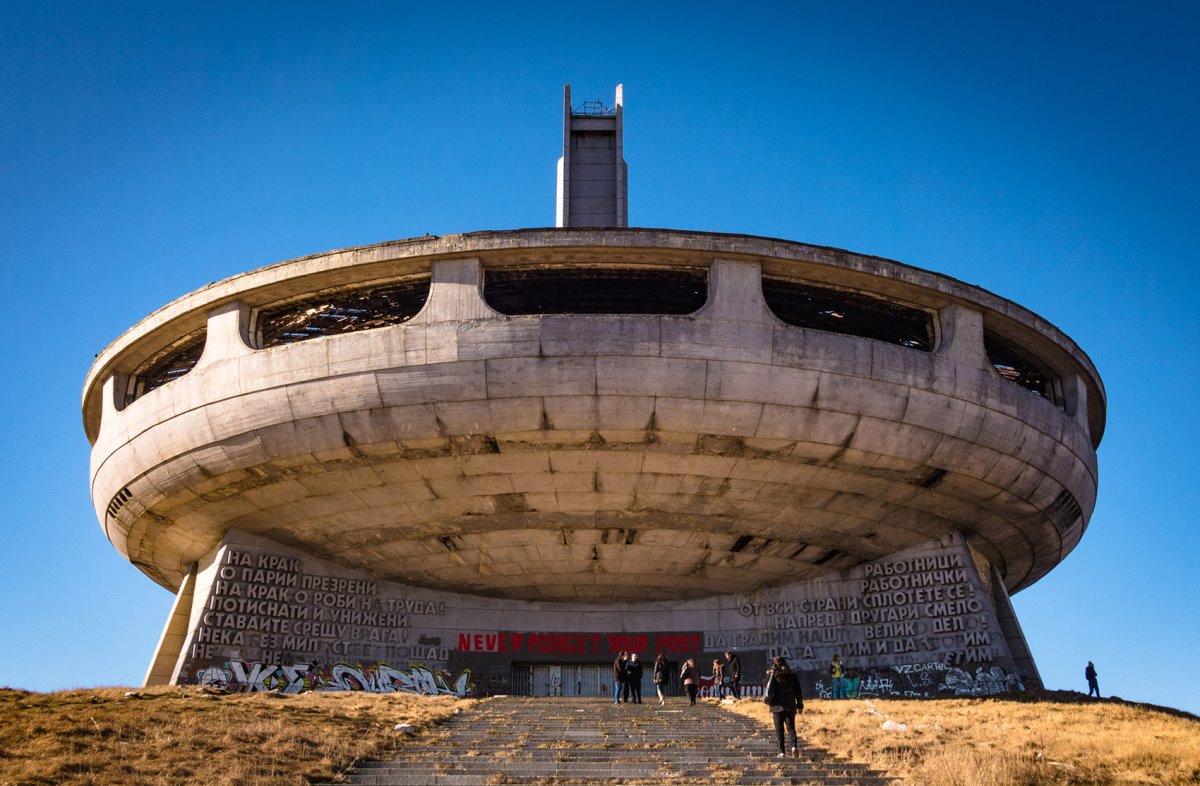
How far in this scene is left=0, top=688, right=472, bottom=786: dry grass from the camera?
13312 millimetres

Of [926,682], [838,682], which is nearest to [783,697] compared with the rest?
[926,682]

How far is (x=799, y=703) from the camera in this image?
49.1 ft

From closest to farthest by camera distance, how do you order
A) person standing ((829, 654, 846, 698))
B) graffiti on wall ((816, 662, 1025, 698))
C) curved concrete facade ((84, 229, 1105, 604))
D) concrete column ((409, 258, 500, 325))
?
curved concrete facade ((84, 229, 1105, 604))
concrete column ((409, 258, 500, 325))
graffiti on wall ((816, 662, 1025, 698))
person standing ((829, 654, 846, 698))

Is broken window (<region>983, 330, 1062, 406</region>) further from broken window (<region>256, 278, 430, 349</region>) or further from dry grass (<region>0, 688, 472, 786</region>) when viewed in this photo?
dry grass (<region>0, 688, 472, 786</region>)

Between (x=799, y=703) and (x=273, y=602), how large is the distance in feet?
55.6

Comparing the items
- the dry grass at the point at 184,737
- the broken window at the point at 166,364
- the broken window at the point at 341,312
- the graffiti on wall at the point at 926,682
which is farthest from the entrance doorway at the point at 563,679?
the broken window at the point at 166,364

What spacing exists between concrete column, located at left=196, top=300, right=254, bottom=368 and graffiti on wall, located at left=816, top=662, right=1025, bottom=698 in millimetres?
17397

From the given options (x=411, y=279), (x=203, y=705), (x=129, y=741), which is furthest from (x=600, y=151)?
(x=129, y=741)

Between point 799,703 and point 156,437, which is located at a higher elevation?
point 156,437

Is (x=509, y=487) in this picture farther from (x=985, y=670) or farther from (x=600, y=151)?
(x=600, y=151)

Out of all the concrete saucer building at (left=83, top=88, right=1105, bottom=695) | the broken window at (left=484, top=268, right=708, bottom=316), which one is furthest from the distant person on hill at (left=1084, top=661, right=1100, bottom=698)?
the broken window at (left=484, top=268, right=708, bottom=316)

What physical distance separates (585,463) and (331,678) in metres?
9.51

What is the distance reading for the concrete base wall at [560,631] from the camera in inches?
1035

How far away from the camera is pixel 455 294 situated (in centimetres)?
2366
